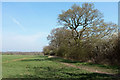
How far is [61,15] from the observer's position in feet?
69.2

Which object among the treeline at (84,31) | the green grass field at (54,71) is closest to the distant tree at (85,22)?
the treeline at (84,31)

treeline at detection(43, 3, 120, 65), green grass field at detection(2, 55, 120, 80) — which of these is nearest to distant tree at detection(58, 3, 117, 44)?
treeline at detection(43, 3, 120, 65)

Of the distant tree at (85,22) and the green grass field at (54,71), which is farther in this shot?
the distant tree at (85,22)

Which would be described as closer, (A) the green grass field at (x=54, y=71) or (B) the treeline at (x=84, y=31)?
(A) the green grass field at (x=54, y=71)

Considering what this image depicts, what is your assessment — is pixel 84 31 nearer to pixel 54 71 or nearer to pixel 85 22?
pixel 85 22

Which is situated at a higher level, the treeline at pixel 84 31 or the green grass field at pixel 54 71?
the treeline at pixel 84 31

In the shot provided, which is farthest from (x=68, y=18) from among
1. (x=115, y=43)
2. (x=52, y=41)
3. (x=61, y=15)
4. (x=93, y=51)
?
(x=52, y=41)

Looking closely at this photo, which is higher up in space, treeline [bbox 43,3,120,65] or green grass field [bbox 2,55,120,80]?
treeline [bbox 43,3,120,65]

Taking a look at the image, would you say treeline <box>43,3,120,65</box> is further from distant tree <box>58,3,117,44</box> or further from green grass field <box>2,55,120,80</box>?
green grass field <box>2,55,120,80</box>

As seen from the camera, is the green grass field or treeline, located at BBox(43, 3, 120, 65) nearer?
the green grass field

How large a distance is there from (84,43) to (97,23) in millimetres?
4185

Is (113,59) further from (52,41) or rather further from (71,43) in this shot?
(52,41)

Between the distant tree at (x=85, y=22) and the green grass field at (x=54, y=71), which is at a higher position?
the distant tree at (x=85, y=22)

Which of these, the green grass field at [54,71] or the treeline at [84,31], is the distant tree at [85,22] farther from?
the green grass field at [54,71]
